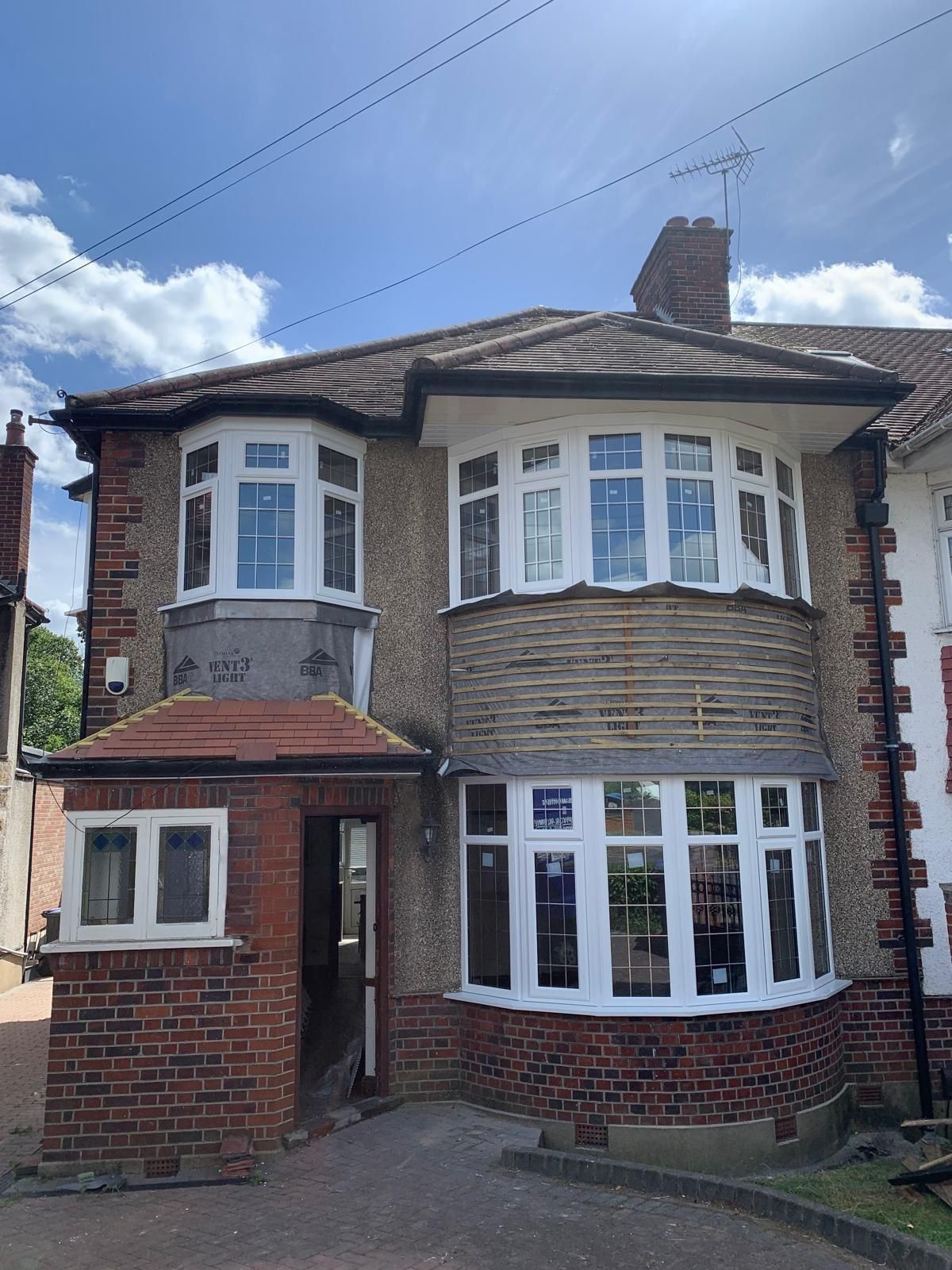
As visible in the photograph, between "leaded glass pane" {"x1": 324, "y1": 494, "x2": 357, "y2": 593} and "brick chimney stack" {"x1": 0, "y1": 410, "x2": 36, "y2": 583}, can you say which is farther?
"brick chimney stack" {"x1": 0, "y1": 410, "x2": 36, "y2": 583}

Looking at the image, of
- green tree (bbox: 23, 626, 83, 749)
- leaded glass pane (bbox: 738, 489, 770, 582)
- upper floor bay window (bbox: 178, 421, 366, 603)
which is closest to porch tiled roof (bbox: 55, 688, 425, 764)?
upper floor bay window (bbox: 178, 421, 366, 603)

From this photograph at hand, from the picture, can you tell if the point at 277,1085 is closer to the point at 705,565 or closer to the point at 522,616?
the point at 522,616

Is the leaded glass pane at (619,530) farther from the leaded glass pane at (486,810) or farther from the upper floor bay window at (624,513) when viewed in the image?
the leaded glass pane at (486,810)

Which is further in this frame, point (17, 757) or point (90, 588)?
point (17, 757)

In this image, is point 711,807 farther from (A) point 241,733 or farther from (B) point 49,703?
(B) point 49,703

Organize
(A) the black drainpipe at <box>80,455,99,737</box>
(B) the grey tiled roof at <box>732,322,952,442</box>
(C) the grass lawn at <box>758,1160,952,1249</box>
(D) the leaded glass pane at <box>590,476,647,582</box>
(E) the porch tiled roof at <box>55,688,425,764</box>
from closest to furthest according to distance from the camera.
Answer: (C) the grass lawn at <box>758,1160,952,1249</box> → (E) the porch tiled roof at <box>55,688,425,764</box> → (D) the leaded glass pane at <box>590,476,647,582</box> → (A) the black drainpipe at <box>80,455,99,737</box> → (B) the grey tiled roof at <box>732,322,952,442</box>

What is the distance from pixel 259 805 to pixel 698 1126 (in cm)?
410

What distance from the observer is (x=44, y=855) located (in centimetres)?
1692

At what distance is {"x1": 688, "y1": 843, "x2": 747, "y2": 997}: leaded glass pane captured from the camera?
23.0ft

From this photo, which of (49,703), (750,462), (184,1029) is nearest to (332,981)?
(184,1029)

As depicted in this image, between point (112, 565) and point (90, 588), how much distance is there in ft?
0.98

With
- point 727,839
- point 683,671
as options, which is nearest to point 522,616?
point 683,671

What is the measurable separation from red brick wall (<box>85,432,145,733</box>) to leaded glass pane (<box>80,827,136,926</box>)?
1297mm

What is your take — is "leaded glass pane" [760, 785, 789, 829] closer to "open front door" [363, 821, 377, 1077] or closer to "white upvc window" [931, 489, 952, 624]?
"white upvc window" [931, 489, 952, 624]
